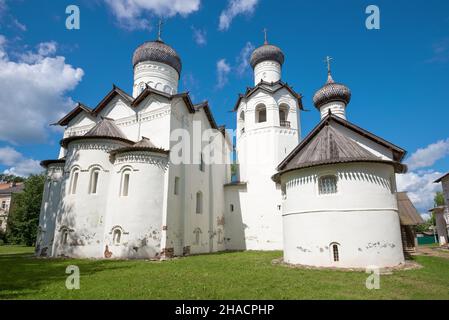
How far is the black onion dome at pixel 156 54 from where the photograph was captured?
22.0 metres

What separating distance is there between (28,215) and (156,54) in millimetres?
23591

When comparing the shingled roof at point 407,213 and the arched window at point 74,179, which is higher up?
the arched window at point 74,179

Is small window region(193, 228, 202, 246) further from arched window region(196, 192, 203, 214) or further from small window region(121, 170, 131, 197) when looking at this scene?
small window region(121, 170, 131, 197)

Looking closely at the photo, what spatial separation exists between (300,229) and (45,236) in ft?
50.5

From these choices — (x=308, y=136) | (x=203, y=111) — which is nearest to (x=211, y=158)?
(x=203, y=111)

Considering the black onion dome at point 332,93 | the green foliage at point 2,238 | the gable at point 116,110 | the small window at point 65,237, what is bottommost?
the green foliage at point 2,238

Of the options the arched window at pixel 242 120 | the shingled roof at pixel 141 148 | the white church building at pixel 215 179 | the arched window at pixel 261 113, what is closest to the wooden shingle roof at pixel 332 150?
the white church building at pixel 215 179

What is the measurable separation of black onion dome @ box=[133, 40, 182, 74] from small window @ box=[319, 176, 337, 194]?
52.5ft

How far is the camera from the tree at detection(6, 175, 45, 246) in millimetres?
31000

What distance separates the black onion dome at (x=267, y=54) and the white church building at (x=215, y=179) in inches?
3.9

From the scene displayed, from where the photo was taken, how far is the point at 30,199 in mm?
31531

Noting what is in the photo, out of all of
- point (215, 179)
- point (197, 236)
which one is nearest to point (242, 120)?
point (215, 179)

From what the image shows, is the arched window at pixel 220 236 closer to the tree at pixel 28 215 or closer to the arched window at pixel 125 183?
the arched window at pixel 125 183

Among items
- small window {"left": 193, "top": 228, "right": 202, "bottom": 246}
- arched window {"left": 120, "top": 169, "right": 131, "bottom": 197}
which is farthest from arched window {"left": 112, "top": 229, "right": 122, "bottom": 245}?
small window {"left": 193, "top": 228, "right": 202, "bottom": 246}
